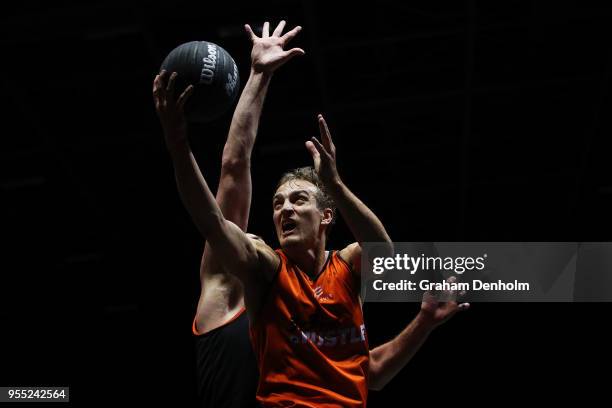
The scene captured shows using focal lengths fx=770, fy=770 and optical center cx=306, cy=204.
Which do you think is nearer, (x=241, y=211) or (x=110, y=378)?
(x=241, y=211)

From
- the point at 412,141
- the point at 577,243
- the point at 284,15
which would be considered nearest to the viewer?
the point at 284,15

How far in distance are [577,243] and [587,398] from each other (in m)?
2.15

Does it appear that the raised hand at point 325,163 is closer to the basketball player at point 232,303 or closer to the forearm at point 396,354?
the basketball player at point 232,303

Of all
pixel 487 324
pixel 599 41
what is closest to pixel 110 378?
pixel 487 324

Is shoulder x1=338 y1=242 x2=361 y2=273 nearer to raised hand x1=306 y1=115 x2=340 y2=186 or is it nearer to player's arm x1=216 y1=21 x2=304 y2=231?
raised hand x1=306 y1=115 x2=340 y2=186

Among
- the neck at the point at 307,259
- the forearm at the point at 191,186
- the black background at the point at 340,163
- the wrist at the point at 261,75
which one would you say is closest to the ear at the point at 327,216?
the neck at the point at 307,259

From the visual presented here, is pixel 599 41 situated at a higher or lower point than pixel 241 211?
higher

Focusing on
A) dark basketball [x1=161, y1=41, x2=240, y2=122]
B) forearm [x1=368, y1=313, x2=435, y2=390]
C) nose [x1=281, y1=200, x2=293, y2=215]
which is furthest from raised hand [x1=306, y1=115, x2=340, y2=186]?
forearm [x1=368, y1=313, x2=435, y2=390]

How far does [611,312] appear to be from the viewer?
36.8 feet

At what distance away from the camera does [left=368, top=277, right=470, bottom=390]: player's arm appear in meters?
3.62

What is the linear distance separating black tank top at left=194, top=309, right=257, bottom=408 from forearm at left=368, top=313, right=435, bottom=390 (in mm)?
638

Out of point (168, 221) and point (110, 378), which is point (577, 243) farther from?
point (110, 378)

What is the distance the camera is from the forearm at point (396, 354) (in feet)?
12.0

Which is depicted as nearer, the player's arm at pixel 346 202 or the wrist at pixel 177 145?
the wrist at pixel 177 145
